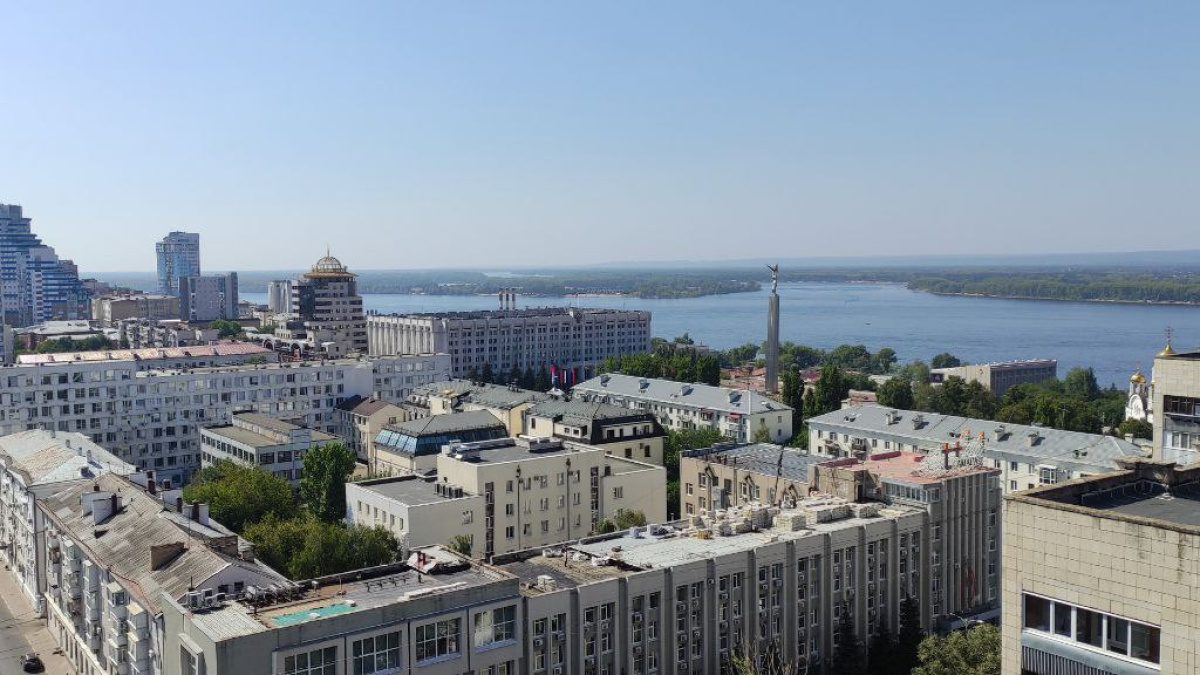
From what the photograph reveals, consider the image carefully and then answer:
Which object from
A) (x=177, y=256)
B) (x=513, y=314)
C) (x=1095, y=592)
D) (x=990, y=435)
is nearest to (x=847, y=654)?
(x=1095, y=592)

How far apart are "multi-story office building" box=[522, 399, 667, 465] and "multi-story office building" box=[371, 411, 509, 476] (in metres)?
2.35

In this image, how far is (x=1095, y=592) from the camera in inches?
337

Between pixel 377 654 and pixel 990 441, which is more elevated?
pixel 377 654

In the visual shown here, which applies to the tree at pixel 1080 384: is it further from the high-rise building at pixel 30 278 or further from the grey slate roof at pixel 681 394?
the high-rise building at pixel 30 278

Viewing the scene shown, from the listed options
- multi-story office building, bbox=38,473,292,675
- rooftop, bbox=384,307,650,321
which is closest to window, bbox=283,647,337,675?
multi-story office building, bbox=38,473,292,675

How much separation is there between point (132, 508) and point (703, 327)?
6345 inches

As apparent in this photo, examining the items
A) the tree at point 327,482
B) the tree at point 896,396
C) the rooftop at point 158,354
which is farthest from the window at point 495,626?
the rooftop at point 158,354

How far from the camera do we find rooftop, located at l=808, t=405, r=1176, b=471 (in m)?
36.4

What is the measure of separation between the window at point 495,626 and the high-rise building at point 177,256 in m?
181

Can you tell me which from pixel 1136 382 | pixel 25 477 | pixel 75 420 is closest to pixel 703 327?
pixel 1136 382

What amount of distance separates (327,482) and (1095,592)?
97.2ft

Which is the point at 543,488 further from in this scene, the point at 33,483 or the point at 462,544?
the point at 33,483

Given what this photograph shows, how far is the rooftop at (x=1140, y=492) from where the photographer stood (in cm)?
1015

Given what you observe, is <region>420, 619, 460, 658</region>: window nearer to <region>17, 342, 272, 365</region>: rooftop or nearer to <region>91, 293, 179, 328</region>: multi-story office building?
<region>17, 342, 272, 365</region>: rooftop
